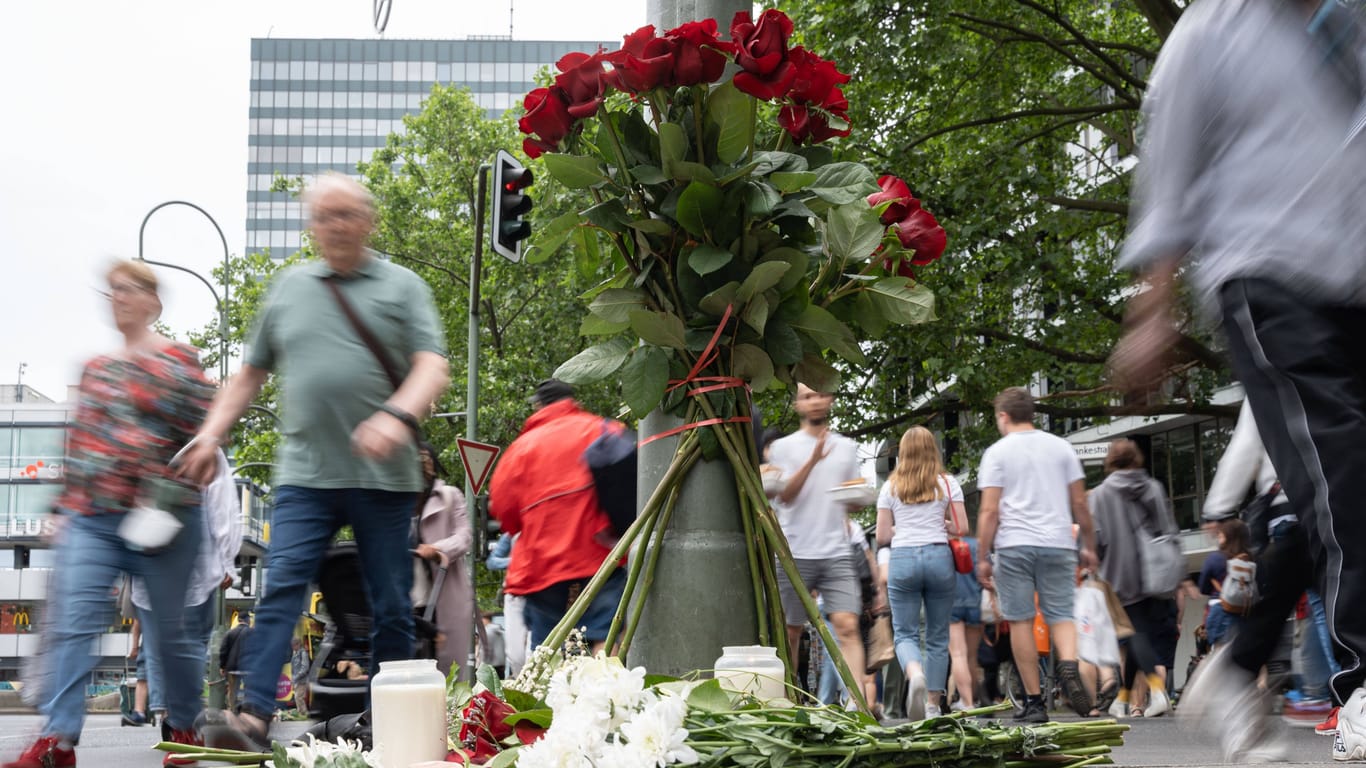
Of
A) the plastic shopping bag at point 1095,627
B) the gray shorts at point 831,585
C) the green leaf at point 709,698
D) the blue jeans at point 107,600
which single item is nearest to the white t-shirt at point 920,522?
the gray shorts at point 831,585

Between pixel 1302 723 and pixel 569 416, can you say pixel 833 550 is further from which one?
pixel 1302 723

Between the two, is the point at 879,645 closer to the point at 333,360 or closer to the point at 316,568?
the point at 316,568

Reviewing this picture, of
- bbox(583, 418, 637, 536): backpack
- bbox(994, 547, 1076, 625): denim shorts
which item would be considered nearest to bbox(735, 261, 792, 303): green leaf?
bbox(583, 418, 637, 536): backpack

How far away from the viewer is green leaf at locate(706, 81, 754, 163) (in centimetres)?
362

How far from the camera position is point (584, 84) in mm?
3607

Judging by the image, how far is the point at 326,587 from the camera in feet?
20.6

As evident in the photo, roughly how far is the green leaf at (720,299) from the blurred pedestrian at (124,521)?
210cm

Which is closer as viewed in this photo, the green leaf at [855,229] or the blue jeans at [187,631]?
the green leaf at [855,229]

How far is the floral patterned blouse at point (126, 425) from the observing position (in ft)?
15.3

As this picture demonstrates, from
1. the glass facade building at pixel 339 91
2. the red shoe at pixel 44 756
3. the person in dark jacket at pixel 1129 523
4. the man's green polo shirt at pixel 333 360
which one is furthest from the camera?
the glass facade building at pixel 339 91

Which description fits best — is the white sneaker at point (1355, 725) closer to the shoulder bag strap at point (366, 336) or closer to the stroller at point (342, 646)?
the shoulder bag strap at point (366, 336)

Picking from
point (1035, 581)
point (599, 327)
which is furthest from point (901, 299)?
point (1035, 581)

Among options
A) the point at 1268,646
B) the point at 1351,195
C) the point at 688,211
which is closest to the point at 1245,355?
the point at 1351,195

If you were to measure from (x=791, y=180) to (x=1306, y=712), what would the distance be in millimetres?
6931
